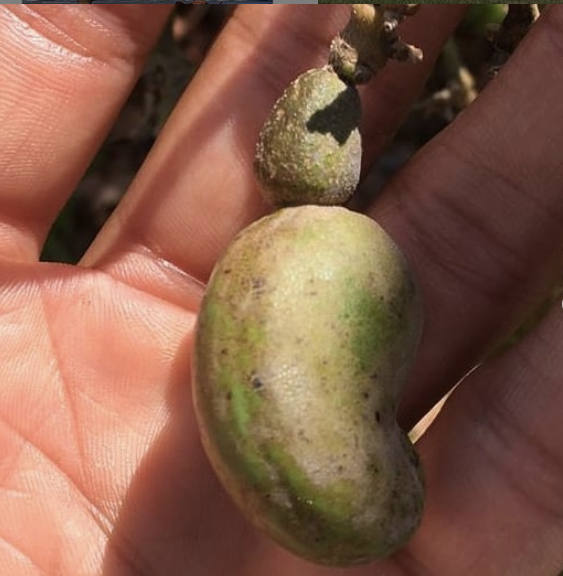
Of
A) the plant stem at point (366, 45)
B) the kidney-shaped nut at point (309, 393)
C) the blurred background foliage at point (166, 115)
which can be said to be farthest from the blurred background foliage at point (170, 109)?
the kidney-shaped nut at point (309, 393)

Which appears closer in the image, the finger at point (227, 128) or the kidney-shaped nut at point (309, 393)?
the kidney-shaped nut at point (309, 393)

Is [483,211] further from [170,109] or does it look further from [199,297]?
[170,109]

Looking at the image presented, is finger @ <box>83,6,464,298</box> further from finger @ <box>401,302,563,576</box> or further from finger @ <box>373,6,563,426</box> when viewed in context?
→ finger @ <box>401,302,563,576</box>

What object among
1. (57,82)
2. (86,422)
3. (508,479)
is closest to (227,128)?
(57,82)

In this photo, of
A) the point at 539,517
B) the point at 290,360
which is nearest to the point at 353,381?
the point at 290,360

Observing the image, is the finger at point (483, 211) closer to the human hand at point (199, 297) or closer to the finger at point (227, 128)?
the human hand at point (199, 297)

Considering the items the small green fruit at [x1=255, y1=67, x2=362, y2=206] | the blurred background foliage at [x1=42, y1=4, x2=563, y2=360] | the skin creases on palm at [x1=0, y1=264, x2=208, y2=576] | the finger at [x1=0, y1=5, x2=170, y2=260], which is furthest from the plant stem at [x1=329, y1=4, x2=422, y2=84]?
the blurred background foliage at [x1=42, y1=4, x2=563, y2=360]

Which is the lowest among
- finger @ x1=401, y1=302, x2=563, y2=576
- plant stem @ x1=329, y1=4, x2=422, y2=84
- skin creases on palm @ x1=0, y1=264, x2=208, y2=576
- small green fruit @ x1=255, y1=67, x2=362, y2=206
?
skin creases on palm @ x1=0, y1=264, x2=208, y2=576

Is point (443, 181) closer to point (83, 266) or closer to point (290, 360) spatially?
point (290, 360)
